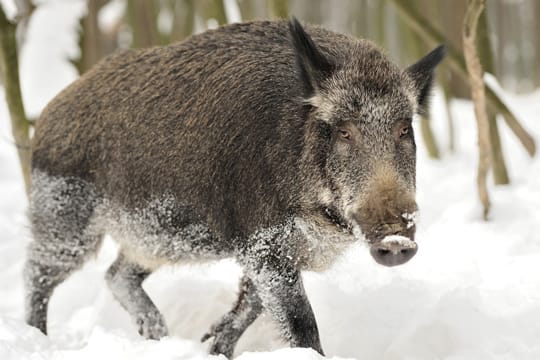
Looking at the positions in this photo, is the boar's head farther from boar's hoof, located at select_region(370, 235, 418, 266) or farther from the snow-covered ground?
the snow-covered ground

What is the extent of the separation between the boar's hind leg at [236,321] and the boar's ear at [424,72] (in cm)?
156

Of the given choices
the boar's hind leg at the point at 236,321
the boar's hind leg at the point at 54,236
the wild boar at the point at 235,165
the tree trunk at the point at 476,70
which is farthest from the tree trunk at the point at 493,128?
the boar's hind leg at the point at 54,236

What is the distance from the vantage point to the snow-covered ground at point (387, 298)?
4.36 meters

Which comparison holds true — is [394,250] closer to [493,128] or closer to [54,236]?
[54,236]

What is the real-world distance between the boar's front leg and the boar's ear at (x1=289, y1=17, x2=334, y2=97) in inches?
36.6

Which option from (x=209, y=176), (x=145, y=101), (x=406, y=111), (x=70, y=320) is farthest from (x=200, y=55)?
(x=70, y=320)

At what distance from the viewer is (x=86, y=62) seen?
8.98 m

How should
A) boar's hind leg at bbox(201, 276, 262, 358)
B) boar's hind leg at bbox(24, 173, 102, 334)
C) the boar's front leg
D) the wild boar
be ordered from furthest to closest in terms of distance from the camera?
1. boar's hind leg at bbox(24, 173, 102, 334)
2. boar's hind leg at bbox(201, 276, 262, 358)
3. the boar's front leg
4. the wild boar

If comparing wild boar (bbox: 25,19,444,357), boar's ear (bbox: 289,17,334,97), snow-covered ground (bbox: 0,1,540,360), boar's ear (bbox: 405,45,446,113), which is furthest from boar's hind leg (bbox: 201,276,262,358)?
boar's ear (bbox: 405,45,446,113)

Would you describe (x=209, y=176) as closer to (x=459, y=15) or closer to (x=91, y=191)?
(x=91, y=191)

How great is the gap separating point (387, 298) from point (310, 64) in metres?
1.67

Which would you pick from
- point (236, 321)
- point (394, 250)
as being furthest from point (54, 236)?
point (394, 250)

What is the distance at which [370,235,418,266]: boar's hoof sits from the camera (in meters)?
3.60

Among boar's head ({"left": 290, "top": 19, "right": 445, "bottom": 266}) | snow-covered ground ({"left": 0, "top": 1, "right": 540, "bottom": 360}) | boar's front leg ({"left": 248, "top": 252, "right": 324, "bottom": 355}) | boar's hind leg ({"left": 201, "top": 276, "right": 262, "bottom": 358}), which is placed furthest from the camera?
boar's hind leg ({"left": 201, "top": 276, "right": 262, "bottom": 358})
